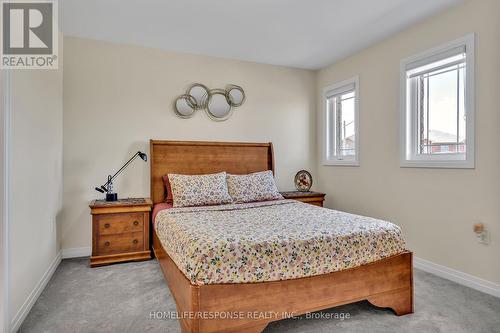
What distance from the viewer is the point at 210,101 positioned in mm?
3904

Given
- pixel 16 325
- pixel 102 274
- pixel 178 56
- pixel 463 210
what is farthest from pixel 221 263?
pixel 178 56

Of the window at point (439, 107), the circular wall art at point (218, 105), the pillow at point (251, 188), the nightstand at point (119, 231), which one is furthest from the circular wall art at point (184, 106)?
the window at point (439, 107)

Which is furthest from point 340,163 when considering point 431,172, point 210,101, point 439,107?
point 210,101

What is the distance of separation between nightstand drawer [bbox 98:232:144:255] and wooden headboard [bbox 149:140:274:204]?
530mm

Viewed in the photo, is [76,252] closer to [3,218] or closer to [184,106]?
[3,218]

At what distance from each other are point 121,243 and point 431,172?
10.6 feet

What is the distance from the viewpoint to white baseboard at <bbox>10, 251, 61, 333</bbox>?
188 cm

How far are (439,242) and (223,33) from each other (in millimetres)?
3073

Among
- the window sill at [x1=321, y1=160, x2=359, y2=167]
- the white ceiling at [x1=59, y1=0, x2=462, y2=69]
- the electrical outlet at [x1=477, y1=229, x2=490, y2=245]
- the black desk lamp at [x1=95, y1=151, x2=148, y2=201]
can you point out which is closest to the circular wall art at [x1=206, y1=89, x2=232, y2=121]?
the white ceiling at [x1=59, y1=0, x2=462, y2=69]

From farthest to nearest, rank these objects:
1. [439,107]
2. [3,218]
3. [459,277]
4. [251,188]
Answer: [251,188]
[439,107]
[459,277]
[3,218]

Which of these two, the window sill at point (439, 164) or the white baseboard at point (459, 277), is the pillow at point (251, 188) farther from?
the white baseboard at point (459, 277)

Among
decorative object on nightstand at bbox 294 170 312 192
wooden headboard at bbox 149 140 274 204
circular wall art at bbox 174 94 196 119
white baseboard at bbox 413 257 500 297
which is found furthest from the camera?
decorative object on nightstand at bbox 294 170 312 192

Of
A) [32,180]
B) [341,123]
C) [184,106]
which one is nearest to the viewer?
[32,180]

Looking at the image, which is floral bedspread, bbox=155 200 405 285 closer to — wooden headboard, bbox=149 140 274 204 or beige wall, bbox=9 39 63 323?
beige wall, bbox=9 39 63 323
